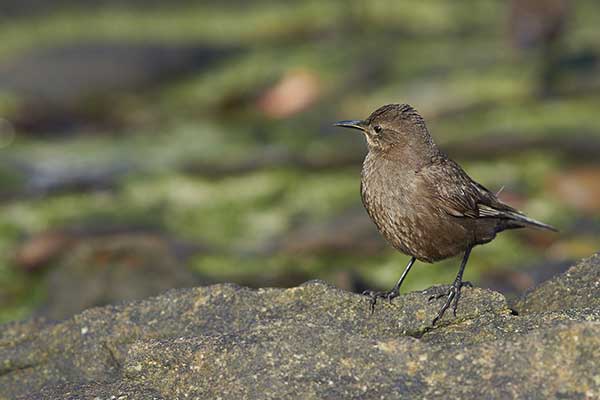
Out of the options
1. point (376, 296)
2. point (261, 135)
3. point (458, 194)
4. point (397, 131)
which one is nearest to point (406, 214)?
point (458, 194)

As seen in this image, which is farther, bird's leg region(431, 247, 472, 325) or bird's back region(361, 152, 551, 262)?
bird's back region(361, 152, 551, 262)

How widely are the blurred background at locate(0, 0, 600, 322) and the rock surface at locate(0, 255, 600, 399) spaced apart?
1913 millimetres

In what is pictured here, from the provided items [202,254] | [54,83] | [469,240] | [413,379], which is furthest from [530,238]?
[54,83]

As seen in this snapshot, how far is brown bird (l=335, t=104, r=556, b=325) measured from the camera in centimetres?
491

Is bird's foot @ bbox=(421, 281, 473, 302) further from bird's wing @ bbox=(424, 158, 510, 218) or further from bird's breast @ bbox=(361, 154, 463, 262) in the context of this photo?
bird's wing @ bbox=(424, 158, 510, 218)

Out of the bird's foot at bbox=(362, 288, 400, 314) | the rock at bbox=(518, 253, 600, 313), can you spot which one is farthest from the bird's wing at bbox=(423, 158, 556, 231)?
the bird's foot at bbox=(362, 288, 400, 314)

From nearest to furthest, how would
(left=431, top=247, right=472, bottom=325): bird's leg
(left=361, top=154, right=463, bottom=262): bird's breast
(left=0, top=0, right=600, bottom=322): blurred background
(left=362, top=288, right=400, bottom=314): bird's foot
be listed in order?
(left=431, top=247, right=472, bottom=325): bird's leg → (left=362, top=288, right=400, bottom=314): bird's foot → (left=361, top=154, right=463, bottom=262): bird's breast → (left=0, top=0, right=600, bottom=322): blurred background

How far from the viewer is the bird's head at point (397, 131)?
16.8 ft

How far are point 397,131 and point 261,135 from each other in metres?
5.94

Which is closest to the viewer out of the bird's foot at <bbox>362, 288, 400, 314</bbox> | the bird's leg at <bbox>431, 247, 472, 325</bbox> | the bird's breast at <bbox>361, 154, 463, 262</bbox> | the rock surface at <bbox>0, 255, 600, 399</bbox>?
the rock surface at <bbox>0, 255, 600, 399</bbox>

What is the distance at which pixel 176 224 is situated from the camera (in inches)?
348

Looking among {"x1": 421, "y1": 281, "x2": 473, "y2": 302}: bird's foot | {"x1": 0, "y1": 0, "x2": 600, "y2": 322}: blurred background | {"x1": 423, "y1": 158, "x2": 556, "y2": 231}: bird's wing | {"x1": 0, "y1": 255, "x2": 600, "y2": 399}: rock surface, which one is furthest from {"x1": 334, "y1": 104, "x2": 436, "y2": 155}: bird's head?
{"x1": 0, "y1": 0, "x2": 600, "y2": 322}: blurred background

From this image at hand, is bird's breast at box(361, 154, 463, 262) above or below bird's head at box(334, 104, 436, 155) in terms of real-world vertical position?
below

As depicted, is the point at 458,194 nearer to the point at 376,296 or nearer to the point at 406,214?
the point at 406,214
